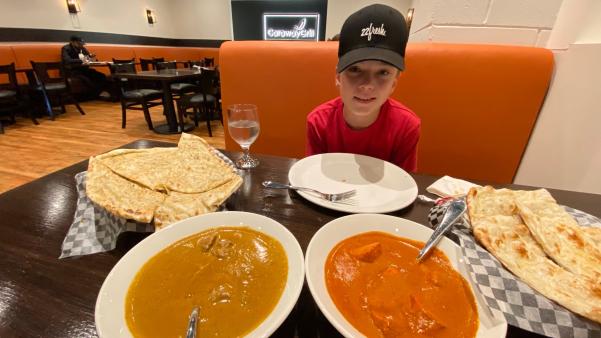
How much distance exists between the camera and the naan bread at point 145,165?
715 millimetres

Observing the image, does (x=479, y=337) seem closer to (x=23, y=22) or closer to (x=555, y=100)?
(x=555, y=100)

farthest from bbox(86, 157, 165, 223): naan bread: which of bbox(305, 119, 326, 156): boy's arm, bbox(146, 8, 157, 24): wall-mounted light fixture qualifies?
bbox(146, 8, 157, 24): wall-mounted light fixture

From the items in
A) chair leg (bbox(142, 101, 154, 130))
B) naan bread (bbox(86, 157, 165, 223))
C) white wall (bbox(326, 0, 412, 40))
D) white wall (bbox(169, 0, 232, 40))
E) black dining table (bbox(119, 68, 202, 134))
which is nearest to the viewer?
naan bread (bbox(86, 157, 165, 223))

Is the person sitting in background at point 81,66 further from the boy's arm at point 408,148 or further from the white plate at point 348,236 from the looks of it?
the white plate at point 348,236

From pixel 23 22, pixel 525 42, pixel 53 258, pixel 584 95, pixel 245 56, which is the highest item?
pixel 23 22

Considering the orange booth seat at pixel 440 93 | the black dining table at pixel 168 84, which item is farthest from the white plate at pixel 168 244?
the black dining table at pixel 168 84

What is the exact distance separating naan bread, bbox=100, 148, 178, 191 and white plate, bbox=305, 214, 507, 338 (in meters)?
0.47

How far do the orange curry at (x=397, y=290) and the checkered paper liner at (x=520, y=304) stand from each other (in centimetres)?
3

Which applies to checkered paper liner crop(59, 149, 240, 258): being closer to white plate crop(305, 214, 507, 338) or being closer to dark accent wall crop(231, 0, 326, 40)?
white plate crop(305, 214, 507, 338)

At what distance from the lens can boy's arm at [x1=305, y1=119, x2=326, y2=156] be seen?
4.47 feet

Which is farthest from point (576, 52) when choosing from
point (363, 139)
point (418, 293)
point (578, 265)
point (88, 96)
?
point (88, 96)

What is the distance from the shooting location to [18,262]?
52cm

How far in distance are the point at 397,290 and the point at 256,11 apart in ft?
37.6

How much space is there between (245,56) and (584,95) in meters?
1.91
